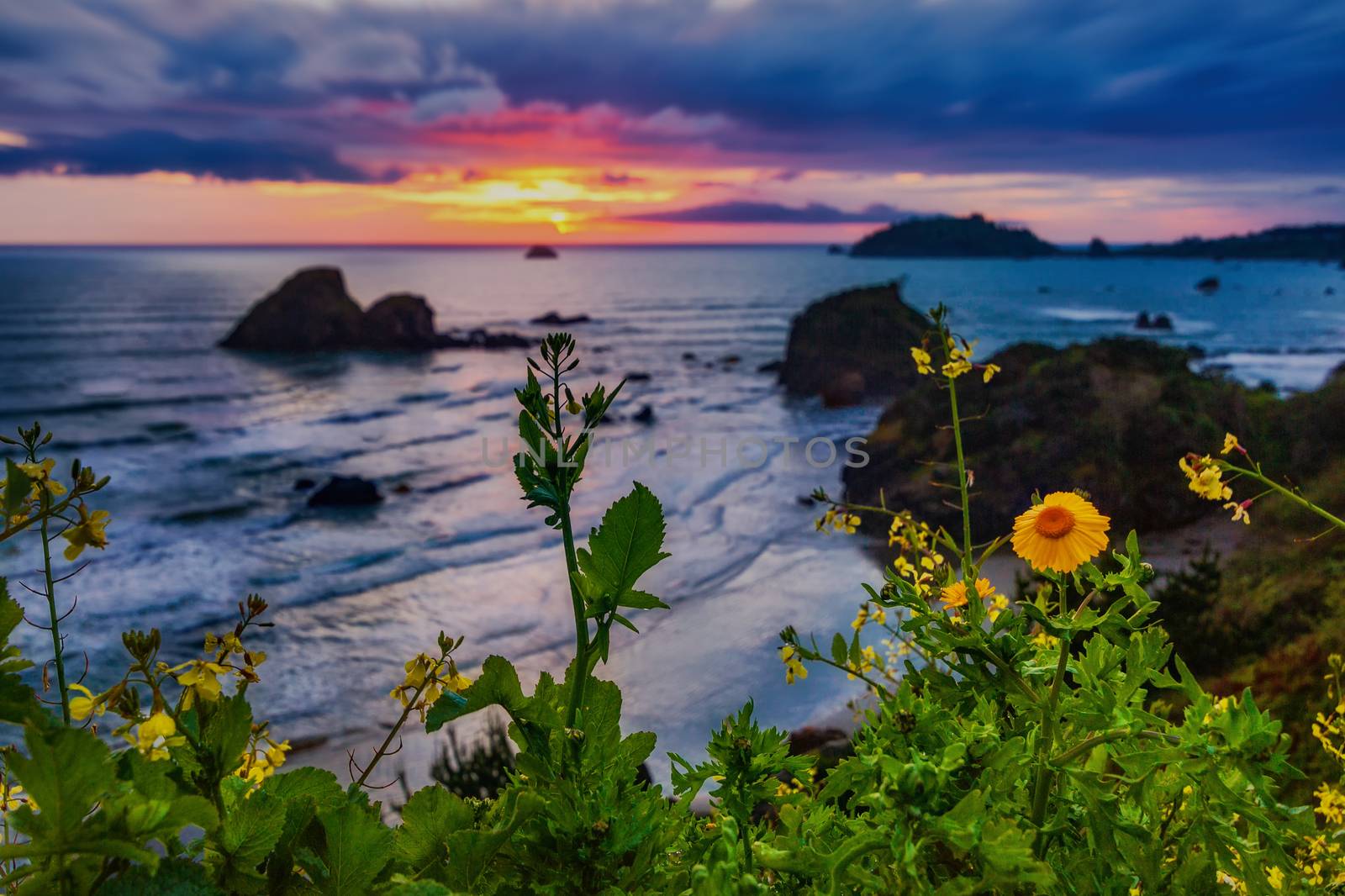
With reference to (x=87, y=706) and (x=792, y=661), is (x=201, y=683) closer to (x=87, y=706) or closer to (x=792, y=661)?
(x=87, y=706)

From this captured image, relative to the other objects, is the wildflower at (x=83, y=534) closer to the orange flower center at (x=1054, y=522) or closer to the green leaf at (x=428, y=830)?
the green leaf at (x=428, y=830)

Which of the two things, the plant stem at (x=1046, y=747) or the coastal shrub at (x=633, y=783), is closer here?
the coastal shrub at (x=633, y=783)

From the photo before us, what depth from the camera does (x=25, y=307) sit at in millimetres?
86188

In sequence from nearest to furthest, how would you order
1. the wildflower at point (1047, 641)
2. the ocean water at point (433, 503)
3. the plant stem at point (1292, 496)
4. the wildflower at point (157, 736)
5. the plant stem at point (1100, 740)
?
1. the wildflower at point (157, 736)
2. the plant stem at point (1100, 740)
3. the wildflower at point (1047, 641)
4. the plant stem at point (1292, 496)
5. the ocean water at point (433, 503)

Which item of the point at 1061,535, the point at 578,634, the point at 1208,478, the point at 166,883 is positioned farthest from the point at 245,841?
the point at 1208,478

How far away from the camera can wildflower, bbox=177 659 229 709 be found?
0.94 meters

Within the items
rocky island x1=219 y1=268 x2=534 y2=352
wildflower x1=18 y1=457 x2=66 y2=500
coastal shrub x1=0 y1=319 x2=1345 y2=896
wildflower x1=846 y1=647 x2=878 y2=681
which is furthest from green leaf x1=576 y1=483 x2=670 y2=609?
rocky island x1=219 y1=268 x2=534 y2=352

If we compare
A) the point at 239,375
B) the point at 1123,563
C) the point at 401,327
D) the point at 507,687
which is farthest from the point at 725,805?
the point at 401,327

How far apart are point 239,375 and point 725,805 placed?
55084 millimetres

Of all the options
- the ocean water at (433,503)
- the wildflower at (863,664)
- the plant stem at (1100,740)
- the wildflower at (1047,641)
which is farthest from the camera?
the ocean water at (433,503)

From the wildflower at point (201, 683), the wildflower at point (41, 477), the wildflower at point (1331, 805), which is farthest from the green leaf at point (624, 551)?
the wildflower at point (1331, 805)

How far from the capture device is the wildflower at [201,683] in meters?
0.94

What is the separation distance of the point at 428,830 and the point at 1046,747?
2.48 ft

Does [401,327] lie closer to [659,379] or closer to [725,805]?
[659,379]
